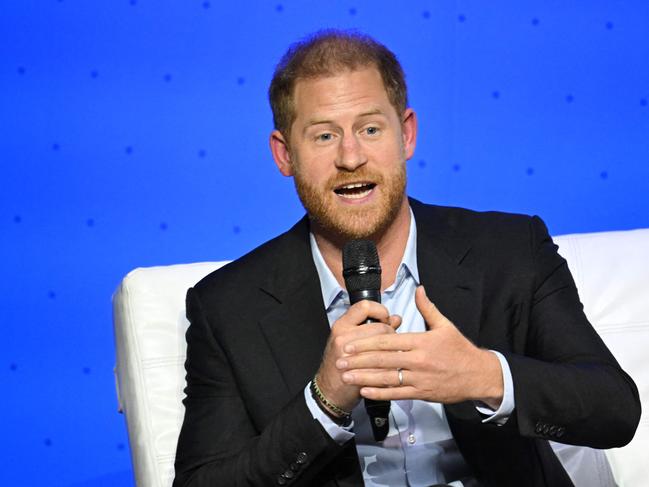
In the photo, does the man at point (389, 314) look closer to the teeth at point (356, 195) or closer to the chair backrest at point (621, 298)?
the teeth at point (356, 195)

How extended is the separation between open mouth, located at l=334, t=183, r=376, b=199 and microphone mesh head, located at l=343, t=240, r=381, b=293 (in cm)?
31

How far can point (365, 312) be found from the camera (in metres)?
1.49

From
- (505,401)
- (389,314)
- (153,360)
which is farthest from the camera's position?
(153,360)

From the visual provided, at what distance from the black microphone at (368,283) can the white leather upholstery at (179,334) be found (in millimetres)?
610

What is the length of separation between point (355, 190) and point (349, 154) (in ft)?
0.25

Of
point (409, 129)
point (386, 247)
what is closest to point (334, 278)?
point (386, 247)

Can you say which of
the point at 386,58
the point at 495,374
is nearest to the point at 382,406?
the point at 495,374

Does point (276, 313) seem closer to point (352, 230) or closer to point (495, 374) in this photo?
point (352, 230)

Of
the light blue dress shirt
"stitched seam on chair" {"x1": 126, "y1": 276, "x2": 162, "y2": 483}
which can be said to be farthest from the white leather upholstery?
the light blue dress shirt

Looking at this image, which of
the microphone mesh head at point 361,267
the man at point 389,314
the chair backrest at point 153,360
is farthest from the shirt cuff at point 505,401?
the chair backrest at point 153,360

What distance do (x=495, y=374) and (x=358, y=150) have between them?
501mm

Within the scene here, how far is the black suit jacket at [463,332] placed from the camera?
1672mm

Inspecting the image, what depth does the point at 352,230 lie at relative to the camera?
1.90 m

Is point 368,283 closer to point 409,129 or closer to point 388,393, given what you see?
point 388,393
